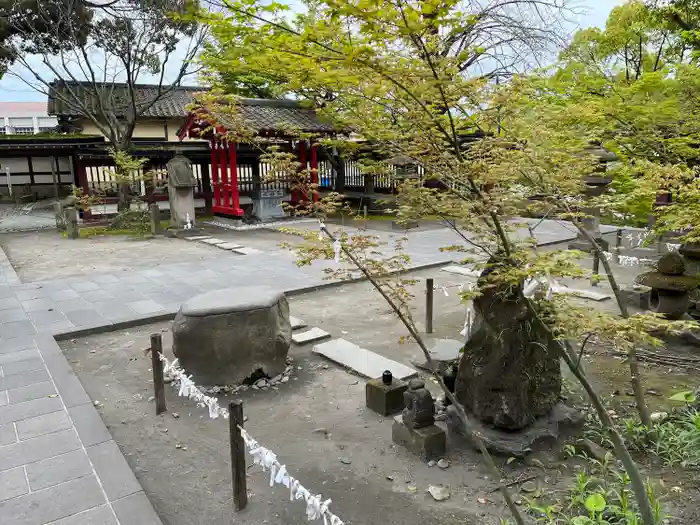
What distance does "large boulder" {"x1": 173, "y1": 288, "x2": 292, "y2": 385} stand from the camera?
5570 mm

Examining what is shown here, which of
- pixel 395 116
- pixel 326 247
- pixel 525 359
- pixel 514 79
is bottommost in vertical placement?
pixel 525 359

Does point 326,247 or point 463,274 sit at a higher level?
point 326,247

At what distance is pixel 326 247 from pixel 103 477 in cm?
252

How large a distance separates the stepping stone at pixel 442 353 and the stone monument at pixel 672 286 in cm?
326

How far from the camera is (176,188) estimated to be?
16734 millimetres

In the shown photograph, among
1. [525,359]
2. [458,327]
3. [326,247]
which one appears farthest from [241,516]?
[458,327]

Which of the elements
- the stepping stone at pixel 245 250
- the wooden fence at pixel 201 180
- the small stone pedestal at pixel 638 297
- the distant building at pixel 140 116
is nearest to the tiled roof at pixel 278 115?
the wooden fence at pixel 201 180

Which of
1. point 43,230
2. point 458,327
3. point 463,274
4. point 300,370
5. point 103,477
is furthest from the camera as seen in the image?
point 43,230

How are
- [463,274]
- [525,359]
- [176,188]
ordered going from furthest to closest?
[176,188], [463,274], [525,359]

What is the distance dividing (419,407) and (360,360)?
6.88 ft

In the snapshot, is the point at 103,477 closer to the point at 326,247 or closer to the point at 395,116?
the point at 326,247

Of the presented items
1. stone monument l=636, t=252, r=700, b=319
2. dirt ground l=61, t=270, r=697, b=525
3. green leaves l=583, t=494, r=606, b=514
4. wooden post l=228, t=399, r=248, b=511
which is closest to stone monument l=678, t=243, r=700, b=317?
stone monument l=636, t=252, r=700, b=319

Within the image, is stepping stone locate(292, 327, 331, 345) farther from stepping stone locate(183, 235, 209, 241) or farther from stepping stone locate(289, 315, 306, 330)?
stepping stone locate(183, 235, 209, 241)

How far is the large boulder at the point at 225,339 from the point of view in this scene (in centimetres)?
557
